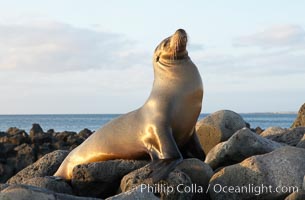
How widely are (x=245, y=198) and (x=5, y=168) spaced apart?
7734 mm

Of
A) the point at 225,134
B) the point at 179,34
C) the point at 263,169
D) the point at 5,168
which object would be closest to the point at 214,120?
the point at 225,134

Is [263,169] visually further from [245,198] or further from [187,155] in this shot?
[187,155]

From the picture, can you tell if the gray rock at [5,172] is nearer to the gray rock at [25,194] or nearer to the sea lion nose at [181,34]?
the sea lion nose at [181,34]

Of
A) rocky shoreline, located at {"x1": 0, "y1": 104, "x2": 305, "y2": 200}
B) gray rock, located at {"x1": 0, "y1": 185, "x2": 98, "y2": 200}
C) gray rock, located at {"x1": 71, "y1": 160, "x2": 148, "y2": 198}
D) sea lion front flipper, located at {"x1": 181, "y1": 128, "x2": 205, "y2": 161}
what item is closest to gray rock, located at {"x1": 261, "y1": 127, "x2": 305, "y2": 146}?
rocky shoreline, located at {"x1": 0, "y1": 104, "x2": 305, "y2": 200}

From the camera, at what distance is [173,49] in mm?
8875

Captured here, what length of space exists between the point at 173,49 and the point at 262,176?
2252 mm

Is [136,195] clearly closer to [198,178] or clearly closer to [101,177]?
[198,178]

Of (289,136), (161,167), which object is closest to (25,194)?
(161,167)

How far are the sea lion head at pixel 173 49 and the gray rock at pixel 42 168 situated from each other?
215 centimetres

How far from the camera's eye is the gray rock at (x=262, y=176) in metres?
7.43

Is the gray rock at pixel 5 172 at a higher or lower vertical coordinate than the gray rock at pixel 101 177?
lower

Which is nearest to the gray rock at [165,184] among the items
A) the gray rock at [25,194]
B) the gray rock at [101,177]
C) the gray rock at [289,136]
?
the gray rock at [101,177]

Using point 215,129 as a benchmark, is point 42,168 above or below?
below

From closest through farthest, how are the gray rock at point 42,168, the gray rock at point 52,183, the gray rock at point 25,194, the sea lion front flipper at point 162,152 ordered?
the gray rock at point 25,194 < the sea lion front flipper at point 162,152 < the gray rock at point 52,183 < the gray rock at point 42,168
